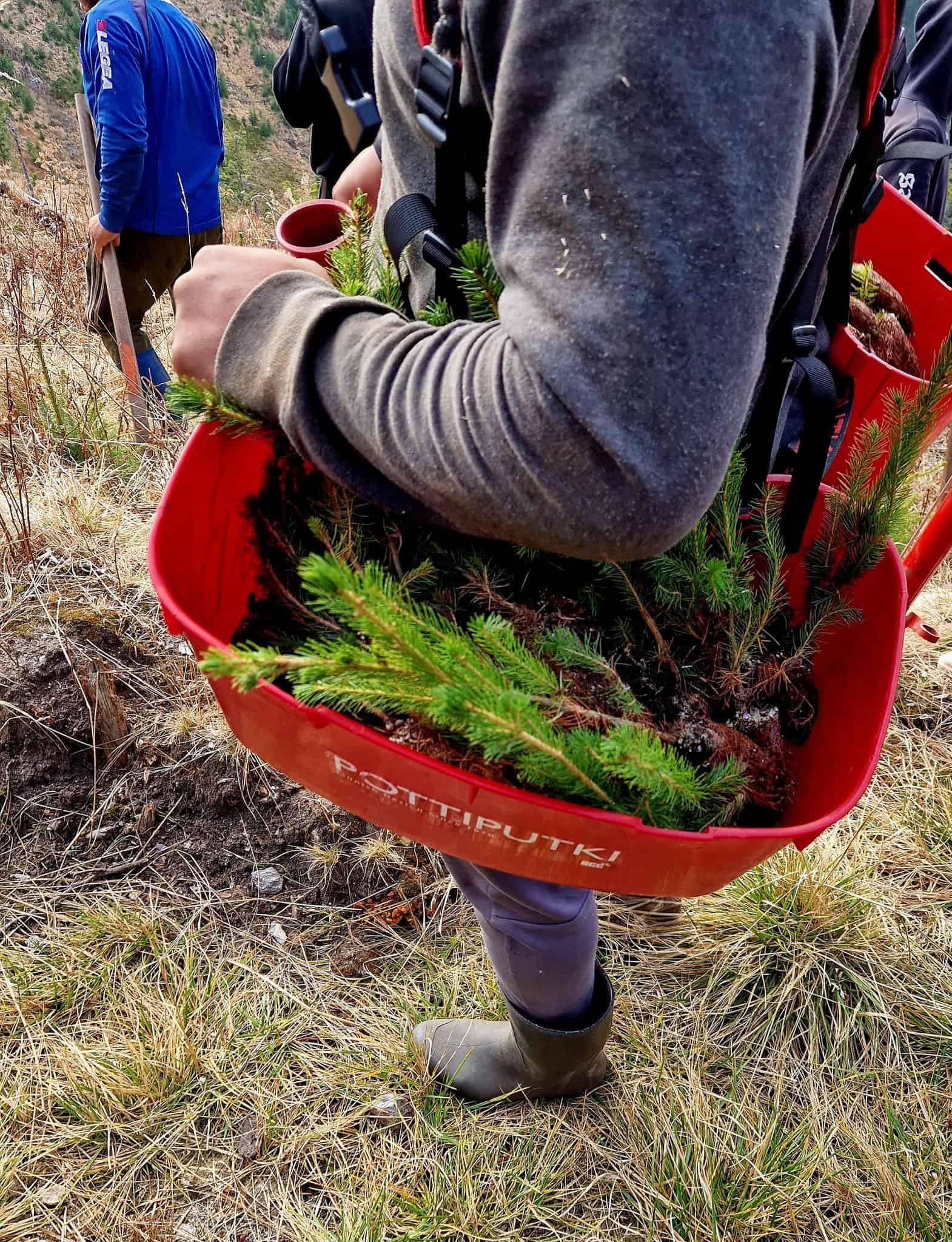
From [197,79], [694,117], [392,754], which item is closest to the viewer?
[694,117]

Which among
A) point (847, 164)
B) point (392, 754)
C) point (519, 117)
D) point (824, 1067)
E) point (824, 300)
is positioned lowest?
point (824, 1067)

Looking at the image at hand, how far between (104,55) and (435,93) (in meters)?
3.96

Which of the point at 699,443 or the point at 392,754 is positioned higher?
the point at 699,443

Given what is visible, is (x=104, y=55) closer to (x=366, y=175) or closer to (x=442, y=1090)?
(x=366, y=175)

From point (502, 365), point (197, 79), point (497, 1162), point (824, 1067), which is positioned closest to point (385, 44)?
point (502, 365)

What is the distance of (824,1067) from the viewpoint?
6.08 feet

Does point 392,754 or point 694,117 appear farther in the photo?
point 392,754

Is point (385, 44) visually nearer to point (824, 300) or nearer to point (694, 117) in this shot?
point (694, 117)

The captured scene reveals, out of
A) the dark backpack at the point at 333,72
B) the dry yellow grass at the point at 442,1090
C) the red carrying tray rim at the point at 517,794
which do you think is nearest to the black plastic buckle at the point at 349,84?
the dark backpack at the point at 333,72

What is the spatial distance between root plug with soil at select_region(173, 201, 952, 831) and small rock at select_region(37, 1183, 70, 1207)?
1300 millimetres

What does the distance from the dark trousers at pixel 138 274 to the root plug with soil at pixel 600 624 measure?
12.3 feet

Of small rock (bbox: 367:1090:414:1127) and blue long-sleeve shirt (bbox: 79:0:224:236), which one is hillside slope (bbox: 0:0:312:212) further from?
small rock (bbox: 367:1090:414:1127)

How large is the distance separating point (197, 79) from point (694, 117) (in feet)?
15.2

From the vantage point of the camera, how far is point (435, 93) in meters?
0.83
